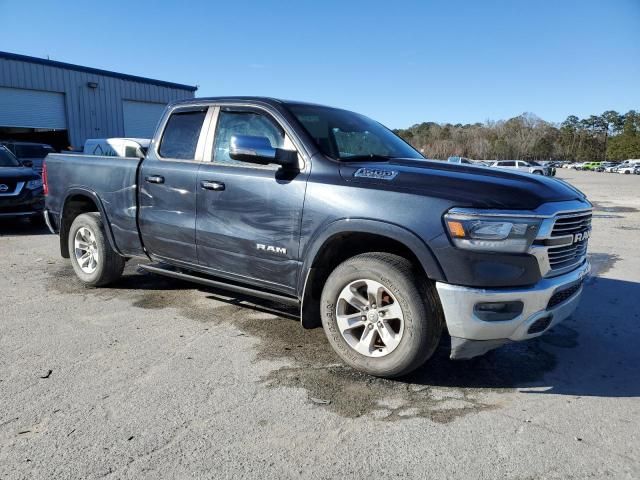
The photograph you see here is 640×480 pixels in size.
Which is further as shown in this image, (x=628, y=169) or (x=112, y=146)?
(x=628, y=169)

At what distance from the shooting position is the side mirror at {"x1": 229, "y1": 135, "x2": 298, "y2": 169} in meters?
3.63

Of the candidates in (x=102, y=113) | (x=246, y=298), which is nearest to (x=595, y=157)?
(x=102, y=113)

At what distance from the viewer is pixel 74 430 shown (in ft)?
8.98

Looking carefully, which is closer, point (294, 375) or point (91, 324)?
point (294, 375)

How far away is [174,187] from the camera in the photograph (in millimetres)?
4461

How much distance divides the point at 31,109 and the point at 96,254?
Answer: 1829 cm

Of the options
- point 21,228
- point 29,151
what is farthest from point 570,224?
point 29,151

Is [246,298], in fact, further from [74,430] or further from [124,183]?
[74,430]

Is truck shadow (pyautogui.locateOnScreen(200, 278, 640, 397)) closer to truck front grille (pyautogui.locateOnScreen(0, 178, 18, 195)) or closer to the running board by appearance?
the running board

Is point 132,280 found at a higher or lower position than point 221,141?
lower

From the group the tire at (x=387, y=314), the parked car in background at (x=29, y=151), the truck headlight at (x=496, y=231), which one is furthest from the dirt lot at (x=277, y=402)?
the parked car in background at (x=29, y=151)

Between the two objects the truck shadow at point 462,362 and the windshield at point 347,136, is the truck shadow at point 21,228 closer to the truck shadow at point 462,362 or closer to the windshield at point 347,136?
the truck shadow at point 462,362

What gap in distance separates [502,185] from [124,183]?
11.6 ft

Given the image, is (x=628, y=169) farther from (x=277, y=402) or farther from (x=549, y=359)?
(x=277, y=402)
